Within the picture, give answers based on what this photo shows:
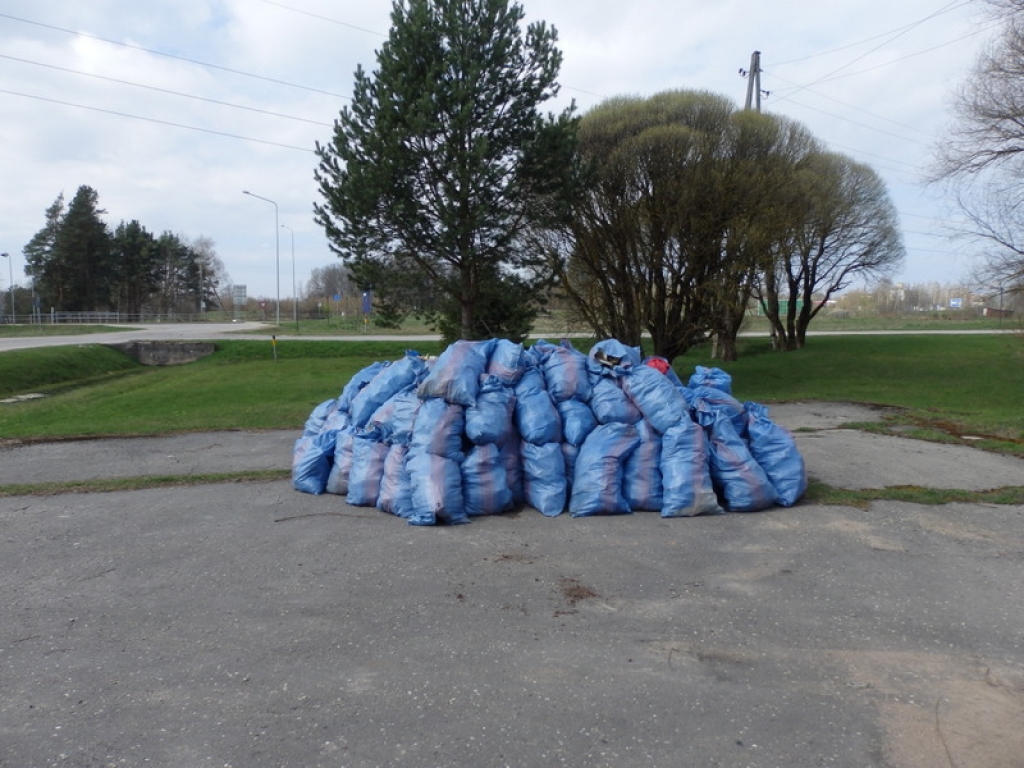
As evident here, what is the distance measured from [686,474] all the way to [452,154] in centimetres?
1035

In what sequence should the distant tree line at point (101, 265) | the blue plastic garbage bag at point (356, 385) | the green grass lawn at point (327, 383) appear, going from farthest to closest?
1. the distant tree line at point (101, 265)
2. the green grass lawn at point (327, 383)
3. the blue plastic garbage bag at point (356, 385)

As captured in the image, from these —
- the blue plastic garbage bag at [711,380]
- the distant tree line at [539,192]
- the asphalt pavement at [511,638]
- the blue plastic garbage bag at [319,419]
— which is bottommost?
the asphalt pavement at [511,638]

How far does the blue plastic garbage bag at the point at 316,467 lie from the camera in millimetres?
7742

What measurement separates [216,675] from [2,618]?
174cm

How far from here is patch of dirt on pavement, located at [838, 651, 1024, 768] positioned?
3.12 meters

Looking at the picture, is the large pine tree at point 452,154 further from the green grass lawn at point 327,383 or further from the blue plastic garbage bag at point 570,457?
the blue plastic garbage bag at point 570,457

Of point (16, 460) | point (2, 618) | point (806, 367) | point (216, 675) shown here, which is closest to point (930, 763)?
point (216, 675)

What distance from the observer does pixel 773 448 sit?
7.34 metres

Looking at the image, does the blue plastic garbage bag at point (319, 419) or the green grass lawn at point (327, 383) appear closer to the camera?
the blue plastic garbage bag at point (319, 419)

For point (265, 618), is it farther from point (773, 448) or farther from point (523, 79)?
point (523, 79)

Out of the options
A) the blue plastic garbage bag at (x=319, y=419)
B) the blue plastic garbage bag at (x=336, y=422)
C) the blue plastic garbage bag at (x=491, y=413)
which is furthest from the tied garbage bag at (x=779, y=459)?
the blue plastic garbage bag at (x=319, y=419)

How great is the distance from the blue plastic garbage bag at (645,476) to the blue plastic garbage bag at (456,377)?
61.1 inches

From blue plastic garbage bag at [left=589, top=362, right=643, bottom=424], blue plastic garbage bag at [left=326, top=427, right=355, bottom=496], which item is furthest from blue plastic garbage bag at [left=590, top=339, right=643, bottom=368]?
blue plastic garbage bag at [left=326, top=427, right=355, bottom=496]

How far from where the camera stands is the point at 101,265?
58469 mm
